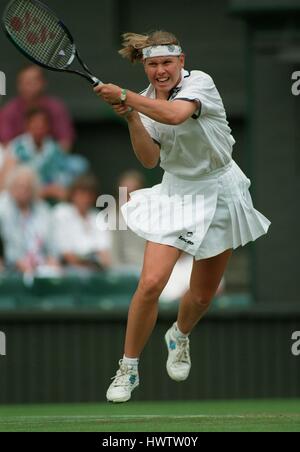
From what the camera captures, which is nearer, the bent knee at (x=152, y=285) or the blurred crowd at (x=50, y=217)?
the bent knee at (x=152, y=285)

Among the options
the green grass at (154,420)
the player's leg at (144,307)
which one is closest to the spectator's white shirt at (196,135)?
the player's leg at (144,307)

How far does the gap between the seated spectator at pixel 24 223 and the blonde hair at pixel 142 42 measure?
156 inches

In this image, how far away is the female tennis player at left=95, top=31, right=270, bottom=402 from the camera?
26.1ft

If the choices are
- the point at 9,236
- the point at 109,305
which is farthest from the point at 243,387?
the point at 9,236

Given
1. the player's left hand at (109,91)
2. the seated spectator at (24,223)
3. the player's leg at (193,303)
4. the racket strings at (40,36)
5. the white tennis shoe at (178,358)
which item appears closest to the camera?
the player's left hand at (109,91)

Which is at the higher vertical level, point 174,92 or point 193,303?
point 174,92

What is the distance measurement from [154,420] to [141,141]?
1.54 metres

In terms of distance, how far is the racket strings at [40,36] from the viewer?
8023 millimetres

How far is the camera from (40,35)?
807 centimetres

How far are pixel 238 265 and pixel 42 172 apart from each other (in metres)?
2.01
